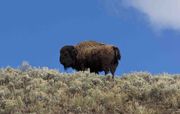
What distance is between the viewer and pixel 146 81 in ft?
70.3

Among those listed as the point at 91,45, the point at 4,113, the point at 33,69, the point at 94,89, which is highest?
the point at 91,45

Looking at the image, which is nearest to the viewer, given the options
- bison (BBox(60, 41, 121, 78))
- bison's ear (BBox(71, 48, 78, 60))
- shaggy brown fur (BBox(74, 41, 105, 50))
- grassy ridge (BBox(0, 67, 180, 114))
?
grassy ridge (BBox(0, 67, 180, 114))

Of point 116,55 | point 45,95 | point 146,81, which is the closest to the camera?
point 45,95

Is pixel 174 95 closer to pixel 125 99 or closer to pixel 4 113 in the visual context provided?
pixel 125 99

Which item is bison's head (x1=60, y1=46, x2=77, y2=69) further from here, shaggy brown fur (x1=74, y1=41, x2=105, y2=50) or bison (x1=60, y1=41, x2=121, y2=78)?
shaggy brown fur (x1=74, y1=41, x2=105, y2=50)

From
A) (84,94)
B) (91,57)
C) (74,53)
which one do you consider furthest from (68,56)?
(84,94)

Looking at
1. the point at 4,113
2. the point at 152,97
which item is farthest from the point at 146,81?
the point at 4,113

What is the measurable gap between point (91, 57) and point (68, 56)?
4.15ft

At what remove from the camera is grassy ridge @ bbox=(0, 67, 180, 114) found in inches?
696

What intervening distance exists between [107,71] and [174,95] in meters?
Answer: 5.51

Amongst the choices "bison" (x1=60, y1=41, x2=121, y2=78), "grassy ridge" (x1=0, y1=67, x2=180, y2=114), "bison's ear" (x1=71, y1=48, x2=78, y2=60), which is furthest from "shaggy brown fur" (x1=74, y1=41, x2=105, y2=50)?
"grassy ridge" (x1=0, y1=67, x2=180, y2=114)

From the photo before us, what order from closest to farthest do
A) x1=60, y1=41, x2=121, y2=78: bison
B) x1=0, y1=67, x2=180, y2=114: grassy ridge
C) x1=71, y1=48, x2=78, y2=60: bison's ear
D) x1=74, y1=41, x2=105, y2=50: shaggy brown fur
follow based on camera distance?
1. x1=0, y1=67, x2=180, y2=114: grassy ridge
2. x1=60, y1=41, x2=121, y2=78: bison
3. x1=74, y1=41, x2=105, y2=50: shaggy brown fur
4. x1=71, y1=48, x2=78, y2=60: bison's ear

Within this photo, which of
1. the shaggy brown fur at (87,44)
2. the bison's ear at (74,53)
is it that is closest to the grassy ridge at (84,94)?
the bison's ear at (74,53)

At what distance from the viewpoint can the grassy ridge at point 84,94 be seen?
17672 mm
